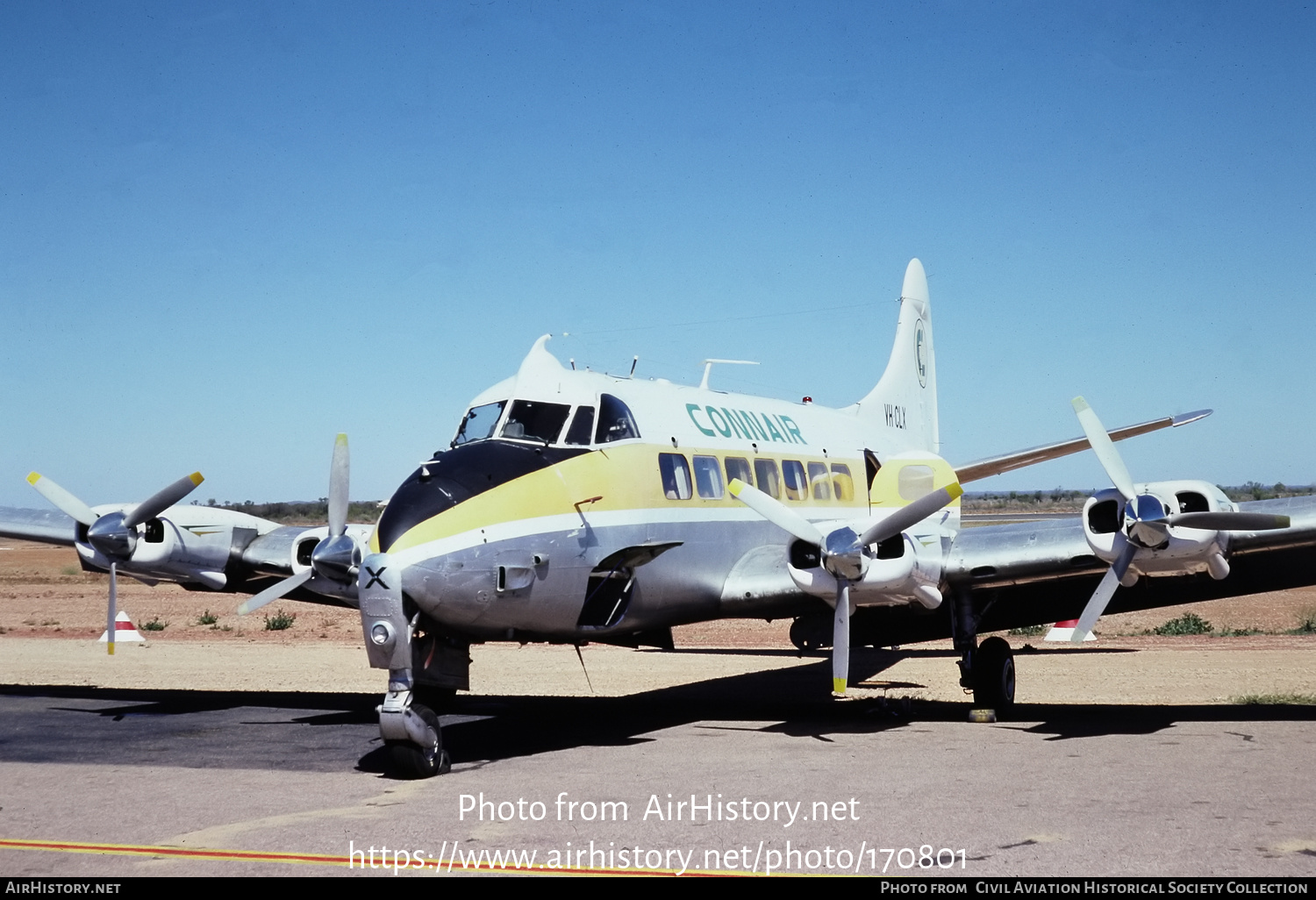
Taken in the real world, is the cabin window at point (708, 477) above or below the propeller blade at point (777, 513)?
above

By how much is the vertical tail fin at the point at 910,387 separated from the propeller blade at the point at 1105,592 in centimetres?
846

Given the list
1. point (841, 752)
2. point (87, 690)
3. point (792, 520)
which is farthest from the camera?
point (87, 690)

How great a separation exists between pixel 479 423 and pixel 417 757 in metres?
3.63

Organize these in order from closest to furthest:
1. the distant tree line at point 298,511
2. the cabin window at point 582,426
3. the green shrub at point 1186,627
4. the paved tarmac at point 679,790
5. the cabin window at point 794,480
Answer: the paved tarmac at point 679,790, the cabin window at point 582,426, the cabin window at point 794,480, the green shrub at point 1186,627, the distant tree line at point 298,511

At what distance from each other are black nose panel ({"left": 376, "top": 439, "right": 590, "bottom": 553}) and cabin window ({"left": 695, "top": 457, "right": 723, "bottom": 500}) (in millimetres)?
2483

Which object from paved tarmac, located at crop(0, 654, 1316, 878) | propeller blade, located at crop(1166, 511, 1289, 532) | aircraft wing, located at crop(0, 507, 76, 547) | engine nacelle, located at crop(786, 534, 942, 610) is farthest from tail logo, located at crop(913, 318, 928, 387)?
aircraft wing, located at crop(0, 507, 76, 547)

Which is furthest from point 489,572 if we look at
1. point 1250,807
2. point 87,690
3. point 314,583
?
point 87,690

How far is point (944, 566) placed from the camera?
14922 mm

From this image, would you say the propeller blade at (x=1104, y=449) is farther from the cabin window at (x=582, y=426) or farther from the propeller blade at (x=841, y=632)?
the cabin window at (x=582, y=426)

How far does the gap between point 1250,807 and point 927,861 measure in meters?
3.25

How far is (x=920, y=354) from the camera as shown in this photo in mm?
25219

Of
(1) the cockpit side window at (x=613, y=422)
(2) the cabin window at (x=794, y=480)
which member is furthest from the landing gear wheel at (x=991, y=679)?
(1) the cockpit side window at (x=613, y=422)

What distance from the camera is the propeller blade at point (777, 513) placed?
1402 cm
